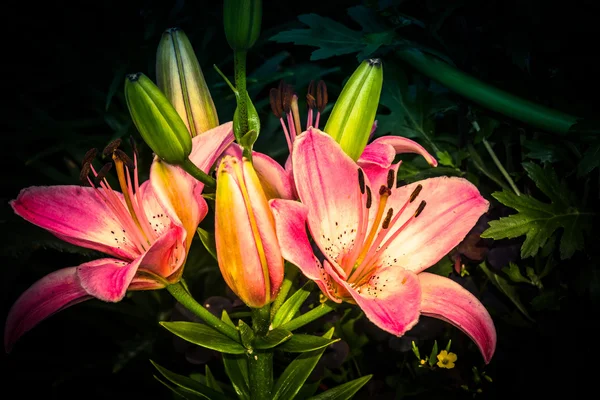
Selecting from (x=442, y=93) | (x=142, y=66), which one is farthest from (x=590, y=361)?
(x=142, y=66)

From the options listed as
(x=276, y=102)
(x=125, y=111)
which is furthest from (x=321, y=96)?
(x=125, y=111)

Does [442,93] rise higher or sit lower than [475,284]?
higher

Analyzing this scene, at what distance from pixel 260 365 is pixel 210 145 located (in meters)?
0.19

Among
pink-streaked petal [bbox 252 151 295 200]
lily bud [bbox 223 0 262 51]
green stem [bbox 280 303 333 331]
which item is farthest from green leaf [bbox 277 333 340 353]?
lily bud [bbox 223 0 262 51]

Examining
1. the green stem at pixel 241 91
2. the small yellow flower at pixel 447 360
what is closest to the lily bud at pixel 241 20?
the green stem at pixel 241 91

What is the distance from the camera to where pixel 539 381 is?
0.71 meters

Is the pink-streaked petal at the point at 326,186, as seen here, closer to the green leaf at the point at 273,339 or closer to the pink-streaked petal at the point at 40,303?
the green leaf at the point at 273,339

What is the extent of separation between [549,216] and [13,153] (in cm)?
72

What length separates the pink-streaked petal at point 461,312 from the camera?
43cm

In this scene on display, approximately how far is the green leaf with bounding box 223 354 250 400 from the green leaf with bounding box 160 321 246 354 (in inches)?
3.3

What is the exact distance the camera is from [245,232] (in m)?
0.38

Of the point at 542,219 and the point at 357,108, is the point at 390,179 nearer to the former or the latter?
the point at 357,108

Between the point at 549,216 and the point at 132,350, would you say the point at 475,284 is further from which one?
the point at 132,350

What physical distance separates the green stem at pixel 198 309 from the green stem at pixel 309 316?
0.04 meters
